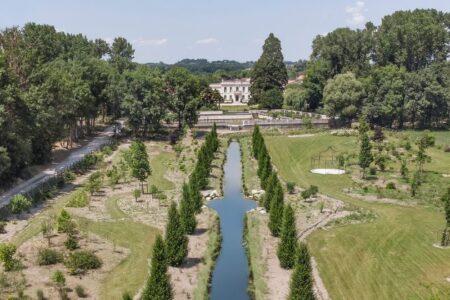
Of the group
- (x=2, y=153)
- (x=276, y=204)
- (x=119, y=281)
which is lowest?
(x=119, y=281)

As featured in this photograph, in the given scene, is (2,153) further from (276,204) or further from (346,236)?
(346,236)

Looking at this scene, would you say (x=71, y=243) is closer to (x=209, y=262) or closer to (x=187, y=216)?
(x=187, y=216)

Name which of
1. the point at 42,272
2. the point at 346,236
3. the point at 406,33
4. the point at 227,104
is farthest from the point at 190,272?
the point at 227,104

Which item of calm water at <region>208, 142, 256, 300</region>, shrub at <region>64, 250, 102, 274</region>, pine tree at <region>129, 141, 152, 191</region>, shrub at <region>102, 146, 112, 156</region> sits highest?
pine tree at <region>129, 141, 152, 191</region>

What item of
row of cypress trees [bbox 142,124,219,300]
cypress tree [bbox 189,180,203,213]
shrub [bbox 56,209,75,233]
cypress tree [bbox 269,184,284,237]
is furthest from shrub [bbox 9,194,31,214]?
cypress tree [bbox 269,184,284,237]

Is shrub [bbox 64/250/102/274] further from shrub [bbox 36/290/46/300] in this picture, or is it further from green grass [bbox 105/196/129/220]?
green grass [bbox 105/196/129/220]

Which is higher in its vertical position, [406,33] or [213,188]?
[406,33]
